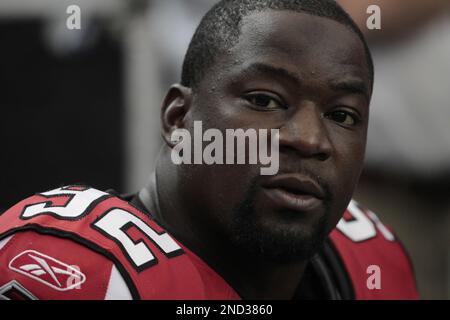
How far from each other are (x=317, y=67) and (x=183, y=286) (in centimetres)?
64

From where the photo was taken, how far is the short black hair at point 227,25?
2084 millimetres

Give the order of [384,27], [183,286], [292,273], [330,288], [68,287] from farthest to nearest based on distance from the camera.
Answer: [384,27] → [330,288] → [292,273] → [183,286] → [68,287]

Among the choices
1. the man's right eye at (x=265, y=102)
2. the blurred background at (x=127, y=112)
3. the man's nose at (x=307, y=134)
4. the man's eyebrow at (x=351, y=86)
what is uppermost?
the man's eyebrow at (x=351, y=86)

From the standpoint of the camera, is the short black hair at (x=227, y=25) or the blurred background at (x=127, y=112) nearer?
the short black hair at (x=227, y=25)

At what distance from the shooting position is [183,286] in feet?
6.23

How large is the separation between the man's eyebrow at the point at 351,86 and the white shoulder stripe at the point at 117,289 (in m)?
0.72

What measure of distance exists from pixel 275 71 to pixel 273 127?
0.47 ft

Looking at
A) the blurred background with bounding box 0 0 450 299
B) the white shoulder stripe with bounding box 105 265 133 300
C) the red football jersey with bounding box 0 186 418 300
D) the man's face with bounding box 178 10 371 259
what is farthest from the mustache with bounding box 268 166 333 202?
the blurred background with bounding box 0 0 450 299

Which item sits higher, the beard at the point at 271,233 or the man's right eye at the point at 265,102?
the man's right eye at the point at 265,102

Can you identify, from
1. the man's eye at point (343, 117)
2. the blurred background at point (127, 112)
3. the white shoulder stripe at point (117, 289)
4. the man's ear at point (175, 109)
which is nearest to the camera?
the white shoulder stripe at point (117, 289)

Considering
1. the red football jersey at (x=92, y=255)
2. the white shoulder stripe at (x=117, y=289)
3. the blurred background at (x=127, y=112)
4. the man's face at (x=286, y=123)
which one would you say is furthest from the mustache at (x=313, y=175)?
the blurred background at (x=127, y=112)

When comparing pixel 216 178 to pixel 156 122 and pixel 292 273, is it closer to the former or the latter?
pixel 292 273

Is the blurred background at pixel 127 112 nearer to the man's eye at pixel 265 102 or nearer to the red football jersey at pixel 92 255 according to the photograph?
the man's eye at pixel 265 102
